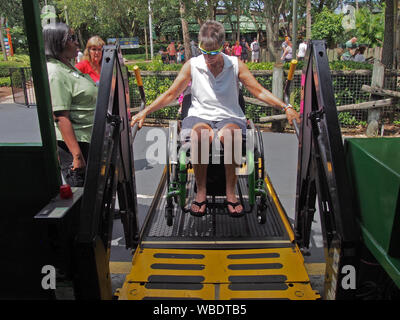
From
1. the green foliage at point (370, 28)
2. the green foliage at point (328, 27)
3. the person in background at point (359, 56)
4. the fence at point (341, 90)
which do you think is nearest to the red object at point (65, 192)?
the fence at point (341, 90)

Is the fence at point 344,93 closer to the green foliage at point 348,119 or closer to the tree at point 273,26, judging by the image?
the green foliage at point 348,119

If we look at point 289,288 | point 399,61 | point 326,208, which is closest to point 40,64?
point 326,208

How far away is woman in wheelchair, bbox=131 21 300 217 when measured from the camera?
3297mm

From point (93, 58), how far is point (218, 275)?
2.71 meters

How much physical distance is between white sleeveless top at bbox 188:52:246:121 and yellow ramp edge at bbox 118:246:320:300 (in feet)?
4.01

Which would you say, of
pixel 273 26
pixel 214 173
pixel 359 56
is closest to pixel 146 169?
pixel 214 173

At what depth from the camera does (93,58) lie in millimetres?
4207

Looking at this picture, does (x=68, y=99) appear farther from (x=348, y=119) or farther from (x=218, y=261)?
(x=348, y=119)

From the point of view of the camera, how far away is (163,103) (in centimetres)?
341

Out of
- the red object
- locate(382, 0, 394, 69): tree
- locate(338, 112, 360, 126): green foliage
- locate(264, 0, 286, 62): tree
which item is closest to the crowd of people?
the red object

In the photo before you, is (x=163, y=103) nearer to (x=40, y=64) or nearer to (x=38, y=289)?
(x=40, y=64)

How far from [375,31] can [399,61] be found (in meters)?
10.2

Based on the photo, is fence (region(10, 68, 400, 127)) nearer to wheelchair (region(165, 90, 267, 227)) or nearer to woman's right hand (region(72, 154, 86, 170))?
wheelchair (region(165, 90, 267, 227))

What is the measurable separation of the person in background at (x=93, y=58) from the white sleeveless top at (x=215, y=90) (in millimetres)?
1172
